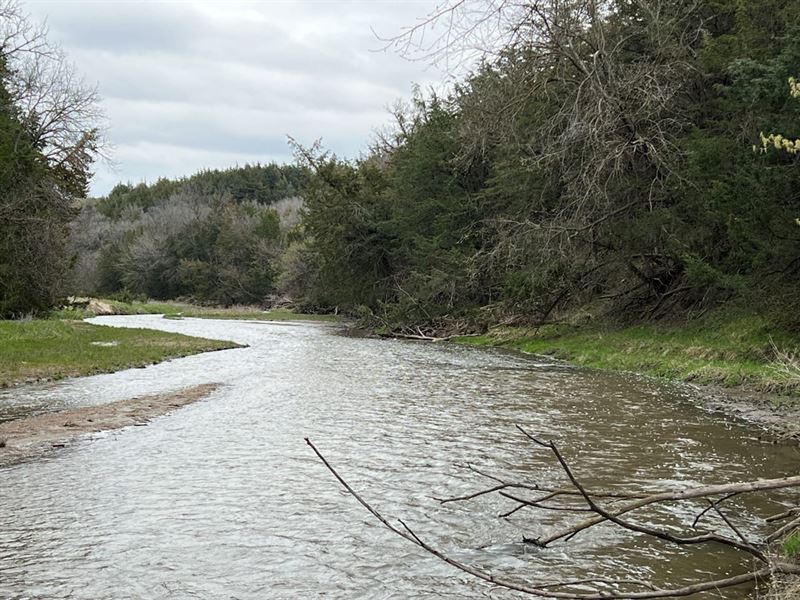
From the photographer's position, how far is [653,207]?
76.0 ft

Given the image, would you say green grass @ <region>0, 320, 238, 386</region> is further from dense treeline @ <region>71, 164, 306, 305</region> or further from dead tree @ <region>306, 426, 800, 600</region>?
dense treeline @ <region>71, 164, 306, 305</region>

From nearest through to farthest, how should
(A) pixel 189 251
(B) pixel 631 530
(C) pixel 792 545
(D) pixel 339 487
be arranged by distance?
(C) pixel 792 545 → (B) pixel 631 530 → (D) pixel 339 487 → (A) pixel 189 251

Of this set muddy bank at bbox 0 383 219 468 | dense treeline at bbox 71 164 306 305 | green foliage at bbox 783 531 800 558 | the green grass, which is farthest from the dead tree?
dense treeline at bbox 71 164 306 305

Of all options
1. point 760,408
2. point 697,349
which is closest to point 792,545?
point 760,408

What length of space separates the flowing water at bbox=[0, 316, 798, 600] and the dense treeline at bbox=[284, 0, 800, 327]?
15.3 ft

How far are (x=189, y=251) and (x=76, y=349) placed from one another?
75.5 meters

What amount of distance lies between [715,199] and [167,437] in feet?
47.8

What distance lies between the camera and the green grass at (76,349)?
1973cm

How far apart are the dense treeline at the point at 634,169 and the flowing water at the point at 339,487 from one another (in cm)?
465

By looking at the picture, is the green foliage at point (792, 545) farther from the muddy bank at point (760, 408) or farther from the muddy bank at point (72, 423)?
the muddy bank at point (72, 423)

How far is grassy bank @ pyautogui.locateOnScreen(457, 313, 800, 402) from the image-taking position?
49.8 ft

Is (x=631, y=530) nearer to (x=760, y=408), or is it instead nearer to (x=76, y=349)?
(x=760, y=408)

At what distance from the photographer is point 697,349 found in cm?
1920

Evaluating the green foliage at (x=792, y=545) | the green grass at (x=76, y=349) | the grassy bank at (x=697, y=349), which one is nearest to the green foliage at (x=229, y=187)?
the green grass at (x=76, y=349)
